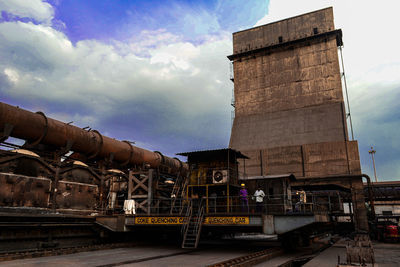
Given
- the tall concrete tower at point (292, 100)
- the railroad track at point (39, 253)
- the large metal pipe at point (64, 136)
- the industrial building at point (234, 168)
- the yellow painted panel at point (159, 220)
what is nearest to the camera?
the railroad track at point (39, 253)

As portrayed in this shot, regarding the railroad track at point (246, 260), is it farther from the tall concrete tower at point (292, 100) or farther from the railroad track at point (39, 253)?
the tall concrete tower at point (292, 100)

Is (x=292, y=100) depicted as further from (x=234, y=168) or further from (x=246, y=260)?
(x=246, y=260)

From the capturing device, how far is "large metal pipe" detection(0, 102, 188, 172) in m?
16.5

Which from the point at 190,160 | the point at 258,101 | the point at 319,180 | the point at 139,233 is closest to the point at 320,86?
the point at 258,101

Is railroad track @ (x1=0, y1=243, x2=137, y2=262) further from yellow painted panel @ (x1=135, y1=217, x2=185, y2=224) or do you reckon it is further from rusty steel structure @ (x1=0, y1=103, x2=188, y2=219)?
rusty steel structure @ (x1=0, y1=103, x2=188, y2=219)

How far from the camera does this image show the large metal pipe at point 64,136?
54.2 ft

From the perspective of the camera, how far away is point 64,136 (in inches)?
750

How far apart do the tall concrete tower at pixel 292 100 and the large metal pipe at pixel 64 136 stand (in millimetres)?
16412

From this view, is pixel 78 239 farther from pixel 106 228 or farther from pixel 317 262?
pixel 317 262

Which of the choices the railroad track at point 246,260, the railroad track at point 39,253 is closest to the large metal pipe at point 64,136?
the railroad track at point 39,253

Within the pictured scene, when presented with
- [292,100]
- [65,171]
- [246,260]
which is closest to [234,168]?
[246,260]

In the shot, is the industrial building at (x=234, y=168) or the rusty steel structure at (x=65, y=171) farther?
the rusty steel structure at (x=65, y=171)

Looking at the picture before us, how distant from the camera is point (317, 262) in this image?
429 inches

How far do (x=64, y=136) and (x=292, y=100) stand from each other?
2832cm
